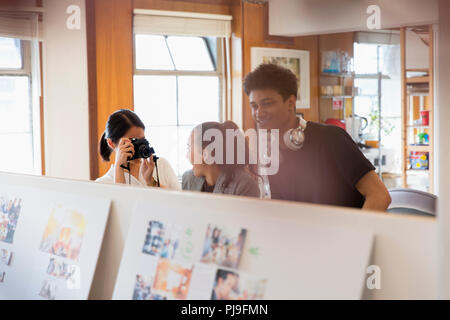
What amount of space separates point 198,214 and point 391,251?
375 millimetres

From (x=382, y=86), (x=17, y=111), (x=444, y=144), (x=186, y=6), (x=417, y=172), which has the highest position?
(x=186, y=6)

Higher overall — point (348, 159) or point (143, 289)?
point (348, 159)

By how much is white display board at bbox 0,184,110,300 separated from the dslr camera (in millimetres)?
983

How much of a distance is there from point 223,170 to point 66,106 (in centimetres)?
282

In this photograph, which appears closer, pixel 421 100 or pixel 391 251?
pixel 391 251

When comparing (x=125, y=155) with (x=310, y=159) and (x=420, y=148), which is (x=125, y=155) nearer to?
(x=310, y=159)

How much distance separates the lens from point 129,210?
1.18 meters

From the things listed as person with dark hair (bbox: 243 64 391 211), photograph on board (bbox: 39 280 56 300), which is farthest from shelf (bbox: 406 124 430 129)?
photograph on board (bbox: 39 280 56 300)

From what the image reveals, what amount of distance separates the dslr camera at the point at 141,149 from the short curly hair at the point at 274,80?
75 cm

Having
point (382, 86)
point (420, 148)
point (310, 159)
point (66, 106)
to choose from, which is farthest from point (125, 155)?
point (382, 86)

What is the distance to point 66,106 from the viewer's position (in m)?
4.61

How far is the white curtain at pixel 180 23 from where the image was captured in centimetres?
514
